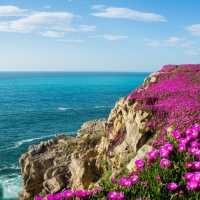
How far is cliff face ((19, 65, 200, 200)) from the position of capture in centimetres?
2078

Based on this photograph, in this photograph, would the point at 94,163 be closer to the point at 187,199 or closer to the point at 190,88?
the point at 190,88

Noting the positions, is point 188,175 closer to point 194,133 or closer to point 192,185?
point 192,185

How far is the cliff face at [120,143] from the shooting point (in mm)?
20781

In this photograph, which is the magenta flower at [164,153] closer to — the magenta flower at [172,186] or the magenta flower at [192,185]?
the magenta flower at [172,186]

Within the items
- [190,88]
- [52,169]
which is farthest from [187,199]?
[52,169]

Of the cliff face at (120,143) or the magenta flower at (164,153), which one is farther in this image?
the cliff face at (120,143)

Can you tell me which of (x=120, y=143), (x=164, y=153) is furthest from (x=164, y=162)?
(x=120, y=143)

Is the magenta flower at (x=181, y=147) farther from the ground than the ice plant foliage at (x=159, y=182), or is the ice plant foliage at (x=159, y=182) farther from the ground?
the magenta flower at (x=181, y=147)

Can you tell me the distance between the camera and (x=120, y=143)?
24406mm

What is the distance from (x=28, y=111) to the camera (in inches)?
3157

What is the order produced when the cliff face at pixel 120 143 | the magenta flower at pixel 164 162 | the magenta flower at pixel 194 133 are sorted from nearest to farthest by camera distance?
the magenta flower at pixel 164 162
the magenta flower at pixel 194 133
the cliff face at pixel 120 143

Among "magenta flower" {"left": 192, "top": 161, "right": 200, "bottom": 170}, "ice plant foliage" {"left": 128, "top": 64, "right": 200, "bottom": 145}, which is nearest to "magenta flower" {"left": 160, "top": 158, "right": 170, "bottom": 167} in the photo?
"magenta flower" {"left": 192, "top": 161, "right": 200, "bottom": 170}

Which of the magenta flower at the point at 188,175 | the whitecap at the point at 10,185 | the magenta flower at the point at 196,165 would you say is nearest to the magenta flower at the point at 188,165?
the magenta flower at the point at 196,165

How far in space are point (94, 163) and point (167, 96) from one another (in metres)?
9.44
